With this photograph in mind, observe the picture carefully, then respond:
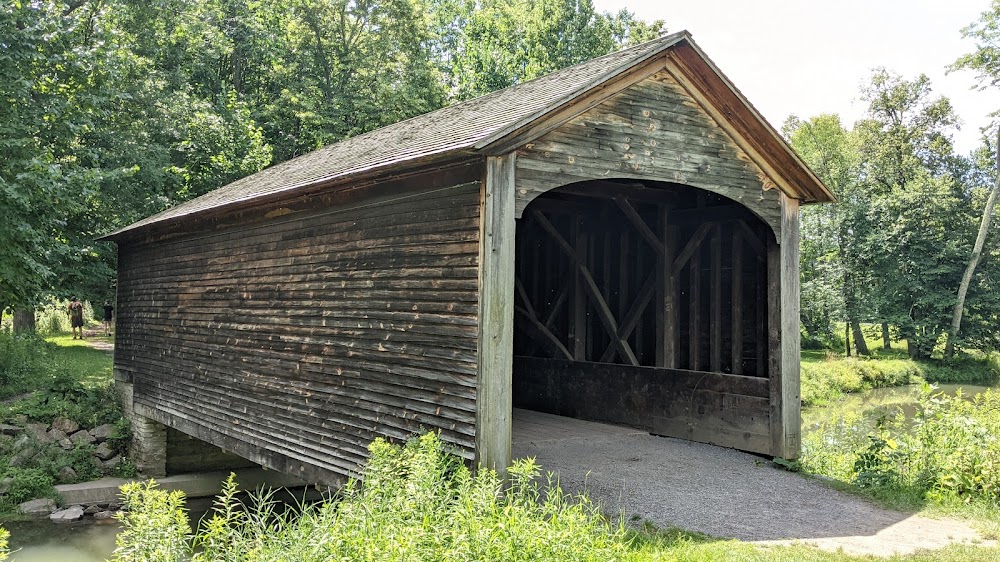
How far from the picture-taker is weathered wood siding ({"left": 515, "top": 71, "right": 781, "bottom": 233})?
22.9 feet

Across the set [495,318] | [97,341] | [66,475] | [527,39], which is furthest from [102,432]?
[527,39]

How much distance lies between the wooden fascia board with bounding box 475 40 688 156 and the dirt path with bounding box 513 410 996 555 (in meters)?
3.09

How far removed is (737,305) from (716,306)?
0.31 m

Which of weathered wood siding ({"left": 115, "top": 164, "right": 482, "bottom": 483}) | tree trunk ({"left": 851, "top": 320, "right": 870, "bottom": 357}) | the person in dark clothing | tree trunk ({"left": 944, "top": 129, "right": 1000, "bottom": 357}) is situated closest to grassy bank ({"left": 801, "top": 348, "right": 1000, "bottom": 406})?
tree trunk ({"left": 944, "top": 129, "right": 1000, "bottom": 357})

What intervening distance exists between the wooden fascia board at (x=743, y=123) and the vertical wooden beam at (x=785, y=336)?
22 centimetres

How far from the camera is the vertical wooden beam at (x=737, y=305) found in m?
9.41

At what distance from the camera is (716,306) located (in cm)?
968

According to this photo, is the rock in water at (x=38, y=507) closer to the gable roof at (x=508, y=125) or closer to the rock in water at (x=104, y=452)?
the rock in water at (x=104, y=452)

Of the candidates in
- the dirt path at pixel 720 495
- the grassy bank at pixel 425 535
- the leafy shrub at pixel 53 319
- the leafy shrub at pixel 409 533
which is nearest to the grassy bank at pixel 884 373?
the dirt path at pixel 720 495

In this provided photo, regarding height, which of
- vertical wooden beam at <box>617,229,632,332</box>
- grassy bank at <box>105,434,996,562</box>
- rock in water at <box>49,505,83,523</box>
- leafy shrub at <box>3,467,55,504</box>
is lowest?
rock in water at <box>49,505,83,523</box>

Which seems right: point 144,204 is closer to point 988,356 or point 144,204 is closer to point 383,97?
point 383,97

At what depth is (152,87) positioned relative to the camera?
1869cm

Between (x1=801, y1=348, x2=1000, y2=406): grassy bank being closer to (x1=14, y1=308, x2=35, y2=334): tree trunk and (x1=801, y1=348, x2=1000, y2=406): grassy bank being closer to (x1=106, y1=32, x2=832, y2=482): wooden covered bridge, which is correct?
(x1=106, y1=32, x2=832, y2=482): wooden covered bridge

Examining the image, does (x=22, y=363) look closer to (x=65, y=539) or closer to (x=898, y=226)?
(x=65, y=539)
